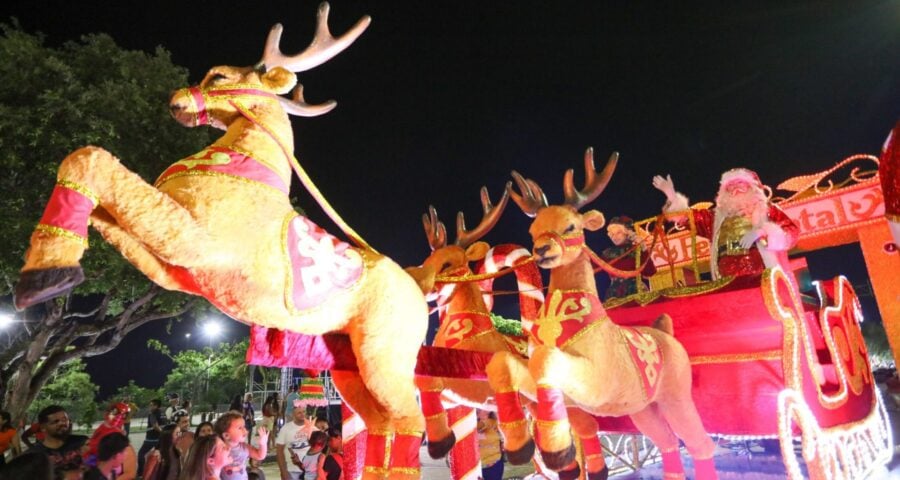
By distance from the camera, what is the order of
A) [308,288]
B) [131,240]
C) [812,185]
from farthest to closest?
[812,185] < [308,288] < [131,240]

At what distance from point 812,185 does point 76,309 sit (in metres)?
12.4

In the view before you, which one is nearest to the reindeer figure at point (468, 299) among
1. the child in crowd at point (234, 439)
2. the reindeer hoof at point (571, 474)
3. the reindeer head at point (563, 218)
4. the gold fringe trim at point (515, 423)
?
the reindeer head at point (563, 218)

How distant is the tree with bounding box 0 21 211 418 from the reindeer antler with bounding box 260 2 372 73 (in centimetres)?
A: 706

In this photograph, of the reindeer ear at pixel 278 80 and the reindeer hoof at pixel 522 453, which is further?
the reindeer hoof at pixel 522 453

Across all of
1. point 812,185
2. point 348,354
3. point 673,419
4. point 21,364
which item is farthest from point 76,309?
point 812,185

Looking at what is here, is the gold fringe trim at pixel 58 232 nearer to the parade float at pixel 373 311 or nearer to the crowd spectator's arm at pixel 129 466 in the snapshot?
the parade float at pixel 373 311

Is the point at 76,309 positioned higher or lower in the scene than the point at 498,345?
higher

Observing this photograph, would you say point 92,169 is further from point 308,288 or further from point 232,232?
point 308,288

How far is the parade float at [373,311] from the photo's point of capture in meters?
1.89

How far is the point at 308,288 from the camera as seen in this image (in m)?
2.27

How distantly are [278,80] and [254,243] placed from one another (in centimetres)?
92

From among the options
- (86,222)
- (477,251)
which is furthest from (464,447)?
(86,222)

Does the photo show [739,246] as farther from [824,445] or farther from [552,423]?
[552,423]

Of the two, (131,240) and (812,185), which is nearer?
(131,240)
